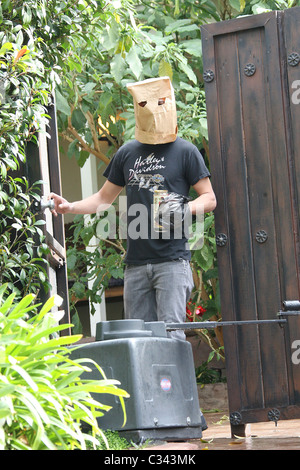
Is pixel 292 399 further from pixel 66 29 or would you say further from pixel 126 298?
pixel 66 29

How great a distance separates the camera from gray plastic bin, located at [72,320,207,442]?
276cm

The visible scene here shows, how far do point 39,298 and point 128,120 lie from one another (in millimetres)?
2019

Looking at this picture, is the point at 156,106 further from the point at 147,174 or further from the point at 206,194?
the point at 206,194

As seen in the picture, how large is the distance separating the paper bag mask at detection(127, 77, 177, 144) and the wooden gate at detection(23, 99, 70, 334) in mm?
652

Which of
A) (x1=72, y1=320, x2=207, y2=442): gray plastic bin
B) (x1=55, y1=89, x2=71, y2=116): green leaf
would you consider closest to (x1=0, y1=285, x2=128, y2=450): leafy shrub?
(x1=72, y1=320, x2=207, y2=442): gray plastic bin

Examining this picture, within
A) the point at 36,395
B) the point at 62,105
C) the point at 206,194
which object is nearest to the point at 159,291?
the point at 206,194

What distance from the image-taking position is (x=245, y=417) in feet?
13.3

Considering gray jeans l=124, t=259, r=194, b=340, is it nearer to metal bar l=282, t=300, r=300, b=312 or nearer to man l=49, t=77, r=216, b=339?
man l=49, t=77, r=216, b=339

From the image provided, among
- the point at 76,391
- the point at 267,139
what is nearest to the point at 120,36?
the point at 267,139

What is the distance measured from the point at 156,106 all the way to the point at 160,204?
46cm

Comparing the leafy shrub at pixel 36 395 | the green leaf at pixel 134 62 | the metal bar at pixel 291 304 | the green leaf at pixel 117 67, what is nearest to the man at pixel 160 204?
the metal bar at pixel 291 304

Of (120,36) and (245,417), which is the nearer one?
(245,417)

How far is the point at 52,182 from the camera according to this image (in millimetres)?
4703

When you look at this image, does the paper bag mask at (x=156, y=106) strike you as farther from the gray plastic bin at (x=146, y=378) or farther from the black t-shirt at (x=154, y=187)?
the gray plastic bin at (x=146, y=378)
